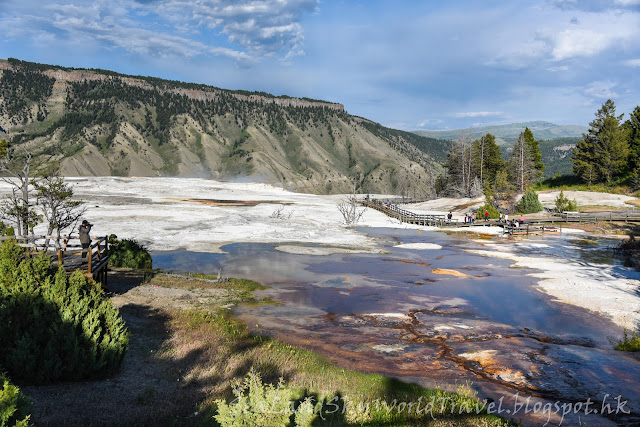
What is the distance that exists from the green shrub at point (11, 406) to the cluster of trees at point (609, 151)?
82.0 meters

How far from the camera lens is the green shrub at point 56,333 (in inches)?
355

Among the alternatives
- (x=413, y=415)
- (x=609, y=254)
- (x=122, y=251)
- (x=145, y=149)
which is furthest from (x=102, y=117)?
(x=413, y=415)

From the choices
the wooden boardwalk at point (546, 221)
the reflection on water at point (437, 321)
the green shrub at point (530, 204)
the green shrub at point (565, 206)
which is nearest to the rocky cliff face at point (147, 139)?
the green shrub at point (530, 204)

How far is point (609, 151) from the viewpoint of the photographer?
245 feet

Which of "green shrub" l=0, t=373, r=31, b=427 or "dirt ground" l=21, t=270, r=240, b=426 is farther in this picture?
"dirt ground" l=21, t=270, r=240, b=426

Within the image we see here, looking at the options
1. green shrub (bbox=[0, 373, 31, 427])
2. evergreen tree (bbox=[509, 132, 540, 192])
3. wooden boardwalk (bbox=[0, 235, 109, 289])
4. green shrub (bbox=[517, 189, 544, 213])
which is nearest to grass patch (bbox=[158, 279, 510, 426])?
green shrub (bbox=[0, 373, 31, 427])

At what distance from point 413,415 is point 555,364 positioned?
22.7 feet

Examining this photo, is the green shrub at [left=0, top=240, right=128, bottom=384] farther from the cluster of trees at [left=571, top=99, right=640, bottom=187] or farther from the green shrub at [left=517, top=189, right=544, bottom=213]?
the cluster of trees at [left=571, top=99, right=640, bottom=187]

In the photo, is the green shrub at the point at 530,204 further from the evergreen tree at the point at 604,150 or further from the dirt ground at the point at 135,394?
the dirt ground at the point at 135,394

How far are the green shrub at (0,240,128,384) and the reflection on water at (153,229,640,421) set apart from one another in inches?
235

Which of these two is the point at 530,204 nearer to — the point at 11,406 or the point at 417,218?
the point at 417,218

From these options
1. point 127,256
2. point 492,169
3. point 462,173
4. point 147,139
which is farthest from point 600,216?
point 147,139

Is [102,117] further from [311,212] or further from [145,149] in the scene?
[311,212]

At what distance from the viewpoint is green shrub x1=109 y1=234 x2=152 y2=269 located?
85.9 ft
